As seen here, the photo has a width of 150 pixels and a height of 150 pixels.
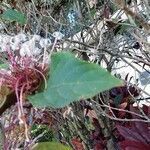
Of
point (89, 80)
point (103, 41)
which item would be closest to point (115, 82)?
point (89, 80)

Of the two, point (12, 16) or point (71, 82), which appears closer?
point (71, 82)

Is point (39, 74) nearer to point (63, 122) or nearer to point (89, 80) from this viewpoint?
point (89, 80)

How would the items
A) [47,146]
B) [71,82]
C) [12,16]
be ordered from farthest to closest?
[12,16] → [47,146] → [71,82]

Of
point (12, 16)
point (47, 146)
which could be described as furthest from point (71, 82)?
point (12, 16)

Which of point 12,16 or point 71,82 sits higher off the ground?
point 71,82

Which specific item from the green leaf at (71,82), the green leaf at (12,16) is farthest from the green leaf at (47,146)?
the green leaf at (12,16)

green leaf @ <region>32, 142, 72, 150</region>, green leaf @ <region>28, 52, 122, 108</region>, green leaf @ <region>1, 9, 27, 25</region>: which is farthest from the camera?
green leaf @ <region>1, 9, 27, 25</region>

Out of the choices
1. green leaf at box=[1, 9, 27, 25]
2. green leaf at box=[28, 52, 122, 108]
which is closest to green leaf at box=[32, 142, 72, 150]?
green leaf at box=[28, 52, 122, 108]

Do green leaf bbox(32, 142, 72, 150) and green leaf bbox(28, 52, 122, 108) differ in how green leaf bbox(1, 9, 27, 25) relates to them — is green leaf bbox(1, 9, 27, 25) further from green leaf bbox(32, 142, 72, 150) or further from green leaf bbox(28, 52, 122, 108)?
green leaf bbox(28, 52, 122, 108)

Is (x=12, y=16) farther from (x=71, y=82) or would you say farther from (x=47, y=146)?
(x=71, y=82)
